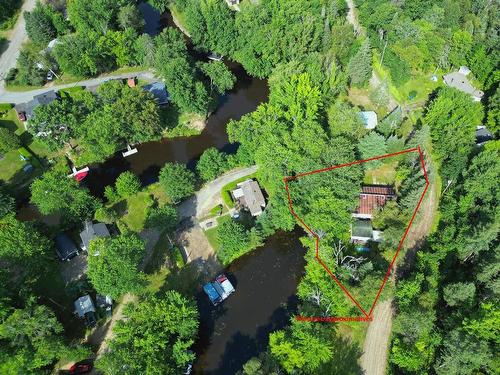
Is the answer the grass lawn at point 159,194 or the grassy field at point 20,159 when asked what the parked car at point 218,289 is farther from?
the grassy field at point 20,159

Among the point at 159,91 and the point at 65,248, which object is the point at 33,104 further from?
the point at 65,248

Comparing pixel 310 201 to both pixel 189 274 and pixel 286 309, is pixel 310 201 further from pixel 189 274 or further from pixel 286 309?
pixel 189 274

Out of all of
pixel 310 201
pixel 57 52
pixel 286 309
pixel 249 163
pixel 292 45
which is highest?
pixel 57 52

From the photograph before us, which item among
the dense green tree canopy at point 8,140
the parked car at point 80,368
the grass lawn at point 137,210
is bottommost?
the parked car at point 80,368

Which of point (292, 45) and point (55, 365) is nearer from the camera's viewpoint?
point (55, 365)

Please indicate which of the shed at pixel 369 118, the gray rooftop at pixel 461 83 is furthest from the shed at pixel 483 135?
the shed at pixel 369 118

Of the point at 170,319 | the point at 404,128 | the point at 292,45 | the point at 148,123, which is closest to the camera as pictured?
the point at 170,319

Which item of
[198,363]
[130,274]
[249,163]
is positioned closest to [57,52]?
[249,163]

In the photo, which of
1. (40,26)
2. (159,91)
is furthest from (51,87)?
(159,91)
